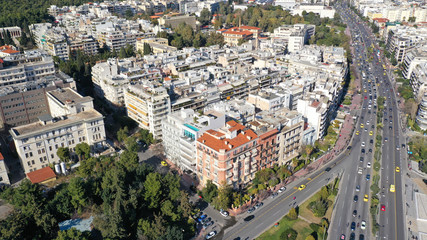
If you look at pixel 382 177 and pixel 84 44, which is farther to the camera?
pixel 84 44

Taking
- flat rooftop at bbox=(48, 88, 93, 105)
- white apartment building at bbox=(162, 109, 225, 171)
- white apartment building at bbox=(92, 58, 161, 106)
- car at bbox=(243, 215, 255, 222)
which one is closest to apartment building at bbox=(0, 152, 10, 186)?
flat rooftop at bbox=(48, 88, 93, 105)

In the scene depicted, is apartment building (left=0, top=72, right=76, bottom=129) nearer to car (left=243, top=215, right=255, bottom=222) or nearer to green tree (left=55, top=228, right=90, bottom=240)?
green tree (left=55, top=228, right=90, bottom=240)

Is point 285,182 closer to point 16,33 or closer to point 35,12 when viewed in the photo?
point 16,33

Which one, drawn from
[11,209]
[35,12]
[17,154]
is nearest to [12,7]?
[35,12]

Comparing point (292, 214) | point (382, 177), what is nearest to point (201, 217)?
point (292, 214)

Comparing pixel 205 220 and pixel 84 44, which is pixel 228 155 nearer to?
pixel 205 220

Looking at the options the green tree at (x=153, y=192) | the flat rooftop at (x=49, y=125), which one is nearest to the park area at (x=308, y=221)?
the green tree at (x=153, y=192)

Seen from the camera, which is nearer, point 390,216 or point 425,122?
point 390,216
